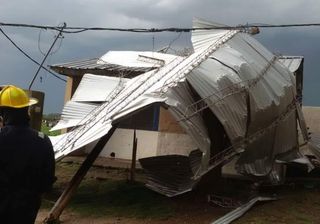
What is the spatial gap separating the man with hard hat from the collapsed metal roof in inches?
197

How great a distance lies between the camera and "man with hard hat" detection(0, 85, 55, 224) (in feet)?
13.8

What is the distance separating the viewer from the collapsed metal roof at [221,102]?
9617 mm

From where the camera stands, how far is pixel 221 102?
1017cm

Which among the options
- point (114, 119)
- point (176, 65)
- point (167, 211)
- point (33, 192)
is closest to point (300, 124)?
point (176, 65)

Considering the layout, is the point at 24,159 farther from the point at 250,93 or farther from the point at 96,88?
the point at 96,88

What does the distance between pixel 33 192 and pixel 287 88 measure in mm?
9521

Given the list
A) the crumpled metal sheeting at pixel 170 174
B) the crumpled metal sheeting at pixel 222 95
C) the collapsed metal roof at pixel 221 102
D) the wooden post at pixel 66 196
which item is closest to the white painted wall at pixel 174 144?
the collapsed metal roof at pixel 221 102

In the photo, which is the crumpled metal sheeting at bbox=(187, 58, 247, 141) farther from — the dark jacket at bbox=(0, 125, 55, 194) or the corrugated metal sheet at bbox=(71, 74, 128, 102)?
the dark jacket at bbox=(0, 125, 55, 194)

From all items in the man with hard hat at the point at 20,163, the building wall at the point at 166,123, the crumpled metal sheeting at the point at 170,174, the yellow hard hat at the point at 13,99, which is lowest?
the crumpled metal sheeting at the point at 170,174

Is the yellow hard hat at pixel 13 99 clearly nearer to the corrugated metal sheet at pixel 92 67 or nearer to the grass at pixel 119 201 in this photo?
the grass at pixel 119 201

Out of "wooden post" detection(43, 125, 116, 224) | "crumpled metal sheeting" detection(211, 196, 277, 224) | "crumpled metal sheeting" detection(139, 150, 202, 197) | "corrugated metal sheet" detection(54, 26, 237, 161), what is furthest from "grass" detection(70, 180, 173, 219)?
"corrugated metal sheet" detection(54, 26, 237, 161)

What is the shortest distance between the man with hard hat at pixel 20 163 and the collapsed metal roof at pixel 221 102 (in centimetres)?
500

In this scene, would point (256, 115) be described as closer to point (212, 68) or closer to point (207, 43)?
point (212, 68)

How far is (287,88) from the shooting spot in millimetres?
12781
